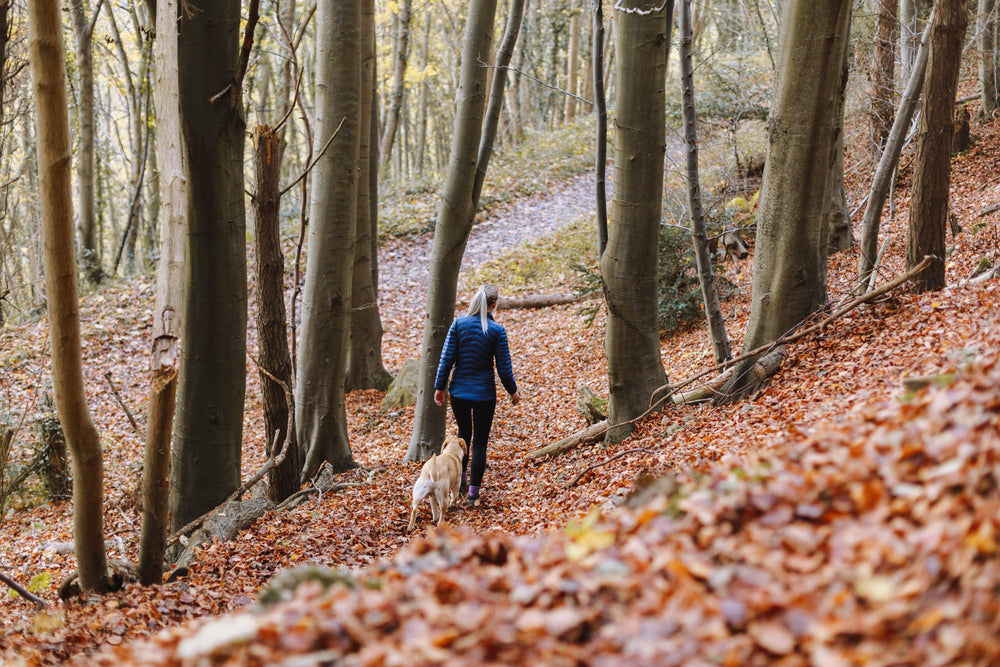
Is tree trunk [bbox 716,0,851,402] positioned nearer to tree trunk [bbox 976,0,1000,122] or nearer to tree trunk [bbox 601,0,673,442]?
tree trunk [bbox 601,0,673,442]

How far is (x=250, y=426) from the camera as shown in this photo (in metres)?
12.4

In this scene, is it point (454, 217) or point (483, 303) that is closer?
point (483, 303)

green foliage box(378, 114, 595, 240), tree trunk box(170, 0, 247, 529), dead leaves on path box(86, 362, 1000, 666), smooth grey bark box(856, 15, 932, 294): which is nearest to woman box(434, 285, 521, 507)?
tree trunk box(170, 0, 247, 529)

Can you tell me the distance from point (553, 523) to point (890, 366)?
8.56 ft

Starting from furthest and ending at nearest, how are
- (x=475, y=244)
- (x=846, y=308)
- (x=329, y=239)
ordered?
(x=475, y=244) < (x=329, y=239) < (x=846, y=308)

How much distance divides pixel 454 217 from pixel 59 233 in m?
4.90

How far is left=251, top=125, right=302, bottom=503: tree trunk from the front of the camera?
6562 millimetres

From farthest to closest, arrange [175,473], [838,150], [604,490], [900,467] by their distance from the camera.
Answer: [838,150], [175,473], [604,490], [900,467]

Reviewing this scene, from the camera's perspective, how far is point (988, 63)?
1419cm

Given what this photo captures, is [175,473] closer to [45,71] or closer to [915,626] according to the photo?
[45,71]

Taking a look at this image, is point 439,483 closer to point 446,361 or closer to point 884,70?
point 446,361

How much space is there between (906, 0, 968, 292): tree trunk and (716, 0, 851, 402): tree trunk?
2.75 ft

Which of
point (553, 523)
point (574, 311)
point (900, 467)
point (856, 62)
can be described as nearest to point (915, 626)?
point (900, 467)

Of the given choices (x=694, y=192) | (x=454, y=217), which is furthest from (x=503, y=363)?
(x=694, y=192)
